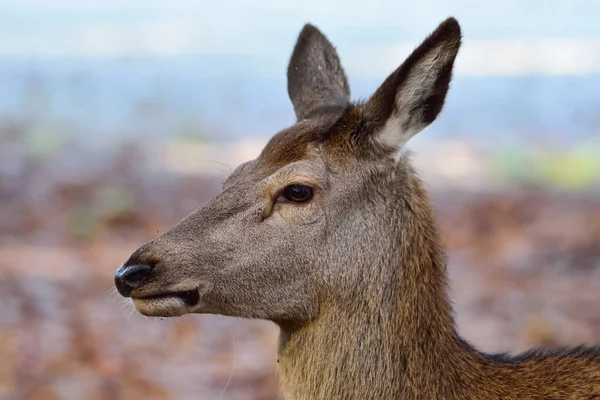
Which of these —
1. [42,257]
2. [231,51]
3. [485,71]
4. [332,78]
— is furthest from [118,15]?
[332,78]

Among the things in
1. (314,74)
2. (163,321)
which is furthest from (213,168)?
(314,74)

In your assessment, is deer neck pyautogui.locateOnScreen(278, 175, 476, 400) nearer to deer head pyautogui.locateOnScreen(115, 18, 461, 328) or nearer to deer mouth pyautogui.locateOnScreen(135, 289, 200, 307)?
deer head pyautogui.locateOnScreen(115, 18, 461, 328)

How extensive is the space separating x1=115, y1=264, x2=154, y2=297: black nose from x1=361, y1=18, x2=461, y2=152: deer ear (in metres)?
1.23

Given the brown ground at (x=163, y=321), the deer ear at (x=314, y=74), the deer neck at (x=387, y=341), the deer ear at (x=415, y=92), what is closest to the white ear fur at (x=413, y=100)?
the deer ear at (x=415, y=92)

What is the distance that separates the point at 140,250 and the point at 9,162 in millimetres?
8918

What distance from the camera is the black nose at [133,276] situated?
482cm

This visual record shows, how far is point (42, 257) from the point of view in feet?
32.5

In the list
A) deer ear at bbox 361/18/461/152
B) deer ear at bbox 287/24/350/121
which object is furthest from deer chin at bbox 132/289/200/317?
deer ear at bbox 287/24/350/121

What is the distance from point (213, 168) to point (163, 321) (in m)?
4.62

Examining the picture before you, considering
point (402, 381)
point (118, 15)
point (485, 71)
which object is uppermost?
point (118, 15)

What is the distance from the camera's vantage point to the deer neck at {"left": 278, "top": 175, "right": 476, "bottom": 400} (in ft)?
16.5

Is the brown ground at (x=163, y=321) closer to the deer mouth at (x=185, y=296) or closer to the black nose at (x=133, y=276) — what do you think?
the deer mouth at (x=185, y=296)

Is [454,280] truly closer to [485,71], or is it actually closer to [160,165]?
[160,165]

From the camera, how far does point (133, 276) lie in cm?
483
